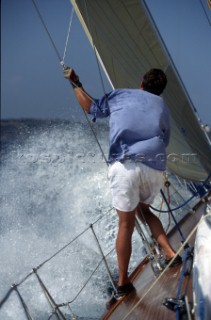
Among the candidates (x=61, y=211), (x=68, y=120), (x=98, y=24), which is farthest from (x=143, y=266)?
(x=68, y=120)

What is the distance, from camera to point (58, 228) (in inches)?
279

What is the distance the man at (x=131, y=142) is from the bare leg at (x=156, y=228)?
0.24 m

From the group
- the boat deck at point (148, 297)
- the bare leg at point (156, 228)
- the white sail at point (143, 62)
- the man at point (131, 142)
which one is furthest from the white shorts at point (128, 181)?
the white sail at point (143, 62)

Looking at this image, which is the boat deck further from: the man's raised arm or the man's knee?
the man's raised arm

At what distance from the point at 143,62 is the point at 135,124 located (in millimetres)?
1564

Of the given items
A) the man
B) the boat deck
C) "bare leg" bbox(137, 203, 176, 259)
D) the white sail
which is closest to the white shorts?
the man

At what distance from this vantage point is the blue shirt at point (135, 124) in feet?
8.22

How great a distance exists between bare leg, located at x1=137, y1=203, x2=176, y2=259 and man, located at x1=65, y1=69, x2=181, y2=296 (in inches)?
9.6

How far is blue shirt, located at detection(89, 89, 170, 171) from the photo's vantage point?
251cm

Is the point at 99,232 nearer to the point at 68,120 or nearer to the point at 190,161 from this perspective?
the point at 190,161

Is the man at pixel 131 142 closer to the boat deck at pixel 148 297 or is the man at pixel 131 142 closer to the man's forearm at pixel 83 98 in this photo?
the man's forearm at pixel 83 98

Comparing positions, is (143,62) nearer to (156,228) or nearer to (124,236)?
(156,228)

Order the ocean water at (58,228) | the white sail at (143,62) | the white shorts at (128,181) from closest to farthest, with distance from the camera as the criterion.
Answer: the white shorts at (128,181) < the white sail at (143,62) < the ocean water at (58,228)

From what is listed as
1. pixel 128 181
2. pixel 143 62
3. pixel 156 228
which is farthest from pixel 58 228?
pixel 128 181
